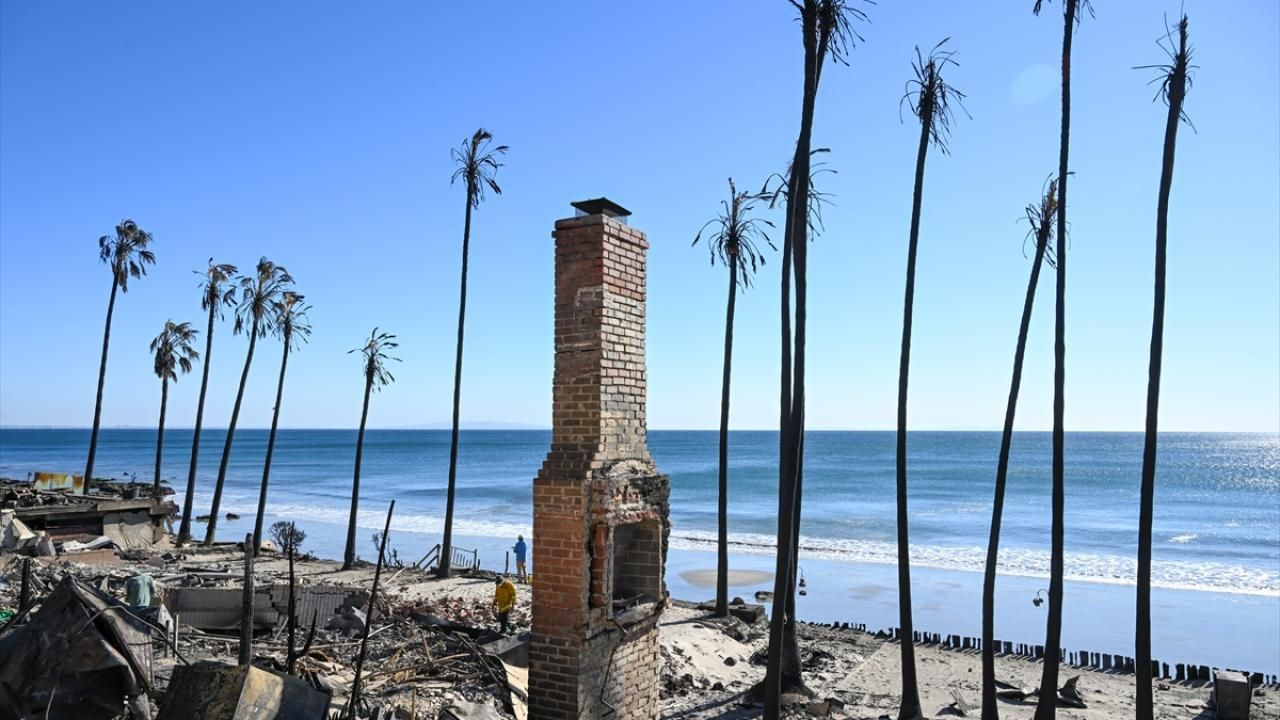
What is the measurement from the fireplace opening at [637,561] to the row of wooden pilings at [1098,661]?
12.5 meters

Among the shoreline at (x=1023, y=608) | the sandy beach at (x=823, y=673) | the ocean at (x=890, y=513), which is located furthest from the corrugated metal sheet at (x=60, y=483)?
the sandy beach at (x=823, y=673)

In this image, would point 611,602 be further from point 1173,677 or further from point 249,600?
point 1173,677

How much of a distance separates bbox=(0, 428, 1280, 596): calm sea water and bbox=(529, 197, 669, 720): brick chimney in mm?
30113

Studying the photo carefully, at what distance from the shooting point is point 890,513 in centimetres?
5509

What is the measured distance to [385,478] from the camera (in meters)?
85.3

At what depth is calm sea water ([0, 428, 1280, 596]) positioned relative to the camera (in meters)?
37.2

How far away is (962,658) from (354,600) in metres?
13.9

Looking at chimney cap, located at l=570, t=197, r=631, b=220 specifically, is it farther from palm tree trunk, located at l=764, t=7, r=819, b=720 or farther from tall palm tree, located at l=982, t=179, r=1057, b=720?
tall palm tree, located at l=982, t=179, r=1057, b=720

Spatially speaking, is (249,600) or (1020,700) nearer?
(249,600)

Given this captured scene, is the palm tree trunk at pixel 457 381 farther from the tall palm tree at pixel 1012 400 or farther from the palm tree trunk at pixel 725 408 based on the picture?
the tall palm tree at pixel 1012 400

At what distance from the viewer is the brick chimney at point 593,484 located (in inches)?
293

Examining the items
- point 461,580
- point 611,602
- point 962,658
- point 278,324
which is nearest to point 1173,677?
point 962,658

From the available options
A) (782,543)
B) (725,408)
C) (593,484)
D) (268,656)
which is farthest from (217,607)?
(725,408)

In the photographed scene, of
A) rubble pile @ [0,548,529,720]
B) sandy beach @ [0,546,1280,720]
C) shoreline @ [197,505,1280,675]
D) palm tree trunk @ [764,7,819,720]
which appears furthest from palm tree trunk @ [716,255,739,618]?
rubble pile @ [0,548,529,720]
